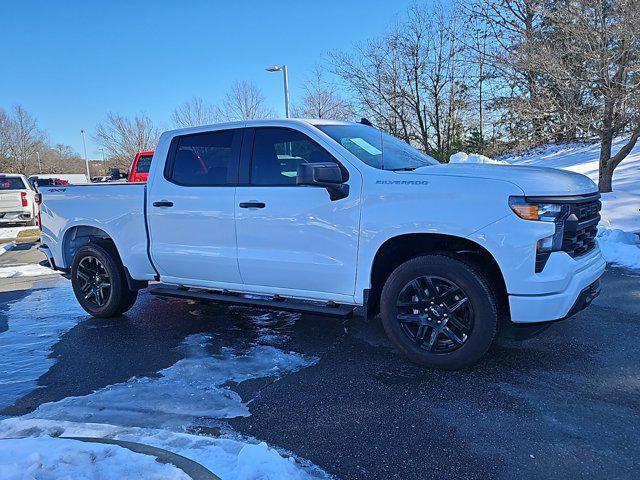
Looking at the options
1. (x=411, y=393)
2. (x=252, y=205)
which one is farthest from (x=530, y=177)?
(x=252, y=205)

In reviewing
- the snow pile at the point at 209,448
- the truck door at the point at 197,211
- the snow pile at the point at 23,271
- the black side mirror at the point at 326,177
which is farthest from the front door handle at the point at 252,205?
the snow pile at the point at 23,271

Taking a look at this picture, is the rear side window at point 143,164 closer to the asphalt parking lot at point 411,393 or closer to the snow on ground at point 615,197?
the asphalt parking lot at point 411,393

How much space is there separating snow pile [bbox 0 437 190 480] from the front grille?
2.86 meters

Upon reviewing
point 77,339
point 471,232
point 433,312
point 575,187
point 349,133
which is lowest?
→ point 77,339

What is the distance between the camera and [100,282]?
5312 mm

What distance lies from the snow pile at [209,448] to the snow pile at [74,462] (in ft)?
0.14

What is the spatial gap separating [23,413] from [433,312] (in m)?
2.98

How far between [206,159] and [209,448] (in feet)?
9.22

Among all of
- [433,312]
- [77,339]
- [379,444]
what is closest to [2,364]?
[77,339]

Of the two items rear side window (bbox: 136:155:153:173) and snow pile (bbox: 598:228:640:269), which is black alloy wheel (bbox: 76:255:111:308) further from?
rear side window (bbox: 136:155:153:173)

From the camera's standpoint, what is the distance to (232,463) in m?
2.48

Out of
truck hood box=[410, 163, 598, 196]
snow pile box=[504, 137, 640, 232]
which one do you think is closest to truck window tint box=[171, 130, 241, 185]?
truck hood box=[410, 163, 598, 196]

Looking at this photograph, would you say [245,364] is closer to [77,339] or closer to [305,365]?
[305,365]

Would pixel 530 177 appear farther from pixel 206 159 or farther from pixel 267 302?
pixel 206 159
